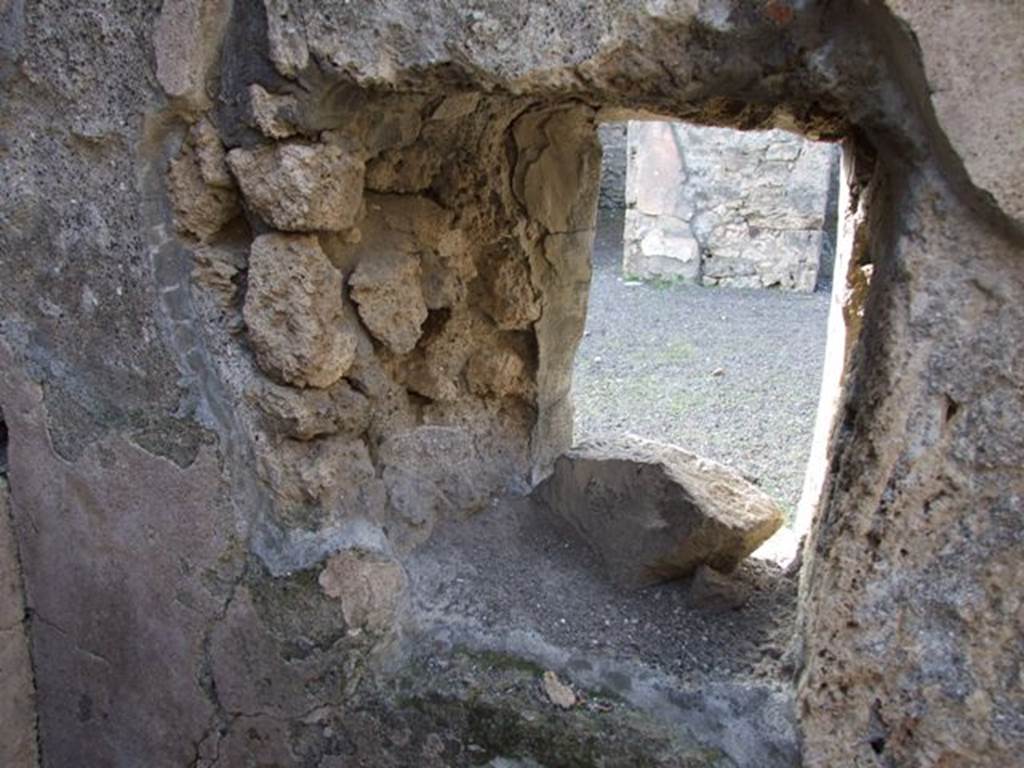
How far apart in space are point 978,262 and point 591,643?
812mm

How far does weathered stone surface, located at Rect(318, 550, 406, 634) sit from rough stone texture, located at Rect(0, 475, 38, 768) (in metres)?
0.68

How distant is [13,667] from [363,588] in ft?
2.68

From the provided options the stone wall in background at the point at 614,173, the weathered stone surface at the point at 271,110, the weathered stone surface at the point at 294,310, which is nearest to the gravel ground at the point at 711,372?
the weathered stone surface at the point at 294,310

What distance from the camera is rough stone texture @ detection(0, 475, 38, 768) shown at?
172 cm

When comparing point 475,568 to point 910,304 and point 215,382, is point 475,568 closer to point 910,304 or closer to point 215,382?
point 215,382

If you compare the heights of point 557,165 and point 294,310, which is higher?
point 557,165

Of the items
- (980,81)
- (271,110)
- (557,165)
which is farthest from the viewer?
(557,165)

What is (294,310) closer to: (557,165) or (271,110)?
(271,110)

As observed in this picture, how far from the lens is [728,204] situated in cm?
642

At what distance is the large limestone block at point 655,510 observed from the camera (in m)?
1.56

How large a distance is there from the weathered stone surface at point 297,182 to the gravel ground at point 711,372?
7.70ft

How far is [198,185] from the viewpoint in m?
1.38

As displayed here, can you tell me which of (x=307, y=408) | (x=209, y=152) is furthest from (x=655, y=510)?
(x=209, y=152)

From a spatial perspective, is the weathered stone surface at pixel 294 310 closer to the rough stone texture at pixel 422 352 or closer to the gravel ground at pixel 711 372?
the rough stone texture at pixel 422 352
